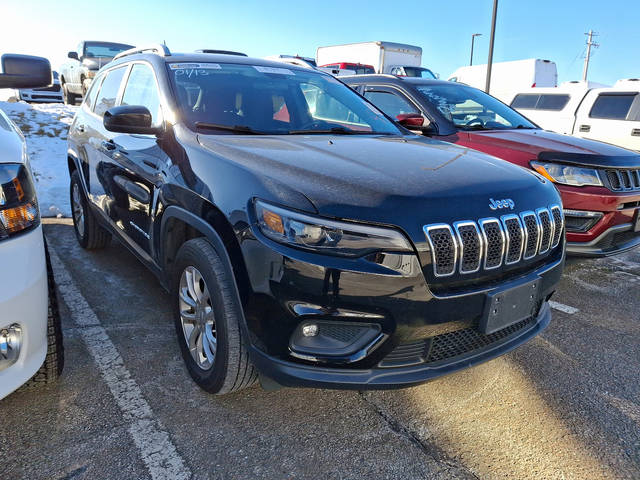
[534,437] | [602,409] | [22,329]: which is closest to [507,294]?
[534,437]

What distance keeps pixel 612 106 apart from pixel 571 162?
7313 millimetres

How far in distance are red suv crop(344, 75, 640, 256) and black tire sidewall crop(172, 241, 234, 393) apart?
2.50 metres

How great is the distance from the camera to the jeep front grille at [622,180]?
12.5 ft

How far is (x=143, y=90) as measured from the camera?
3.22 meters

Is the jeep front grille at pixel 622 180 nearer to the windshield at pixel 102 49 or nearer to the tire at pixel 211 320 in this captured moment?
the tire at pixel 211 320

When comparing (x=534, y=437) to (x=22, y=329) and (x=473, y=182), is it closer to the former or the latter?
(x=473, y=182)

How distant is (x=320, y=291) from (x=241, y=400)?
0.91m

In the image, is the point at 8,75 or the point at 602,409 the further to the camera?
the point at 8,75

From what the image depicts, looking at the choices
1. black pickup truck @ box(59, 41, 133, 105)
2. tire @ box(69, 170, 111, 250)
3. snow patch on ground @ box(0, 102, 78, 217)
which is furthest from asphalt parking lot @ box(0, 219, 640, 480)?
A: black pickup truck @ box(59, 41, 133, 105)

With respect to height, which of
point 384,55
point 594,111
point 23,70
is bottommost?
point 23,70

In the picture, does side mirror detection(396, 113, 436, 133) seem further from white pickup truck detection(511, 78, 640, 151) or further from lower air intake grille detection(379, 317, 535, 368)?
white pickup truck detection(511, 78, 640, 151)

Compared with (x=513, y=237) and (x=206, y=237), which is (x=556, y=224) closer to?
(x=513, y=237)

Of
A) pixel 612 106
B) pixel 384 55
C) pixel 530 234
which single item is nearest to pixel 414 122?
pixel 530 234

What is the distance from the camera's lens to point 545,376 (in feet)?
9.03
